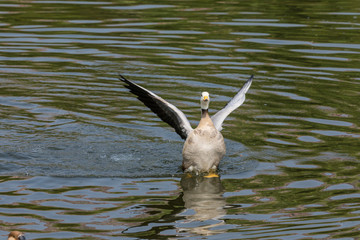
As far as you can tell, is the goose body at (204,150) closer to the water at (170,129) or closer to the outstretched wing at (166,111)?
the water at (170,129)

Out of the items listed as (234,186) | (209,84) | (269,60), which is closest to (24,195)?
(234,186)

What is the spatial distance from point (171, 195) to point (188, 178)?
1.19 meters

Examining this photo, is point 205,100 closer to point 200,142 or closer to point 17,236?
point 200,142

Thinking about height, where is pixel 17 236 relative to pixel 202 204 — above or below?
above

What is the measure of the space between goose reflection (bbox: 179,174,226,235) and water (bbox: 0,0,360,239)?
28mm

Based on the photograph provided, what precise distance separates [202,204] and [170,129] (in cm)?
406

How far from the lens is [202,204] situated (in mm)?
11094

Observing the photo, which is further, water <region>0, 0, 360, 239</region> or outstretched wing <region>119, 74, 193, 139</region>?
outstretched wing <region>119, 74, 193, 139</region>

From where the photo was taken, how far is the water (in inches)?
408

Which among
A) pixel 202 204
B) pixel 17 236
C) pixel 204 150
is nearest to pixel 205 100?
pixel 204 150

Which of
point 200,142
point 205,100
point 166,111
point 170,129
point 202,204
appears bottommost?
point 202,204

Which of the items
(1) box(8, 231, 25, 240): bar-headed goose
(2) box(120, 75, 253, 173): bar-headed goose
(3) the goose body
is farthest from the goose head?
(1) box(8, 231, 25, 240): bar-headed goose

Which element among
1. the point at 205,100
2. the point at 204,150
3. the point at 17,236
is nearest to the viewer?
the point at 17,236

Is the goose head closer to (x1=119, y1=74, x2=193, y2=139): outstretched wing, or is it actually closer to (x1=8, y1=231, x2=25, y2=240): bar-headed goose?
(x1=119, y1=74, x2=193, y2=139): outstretched wing
